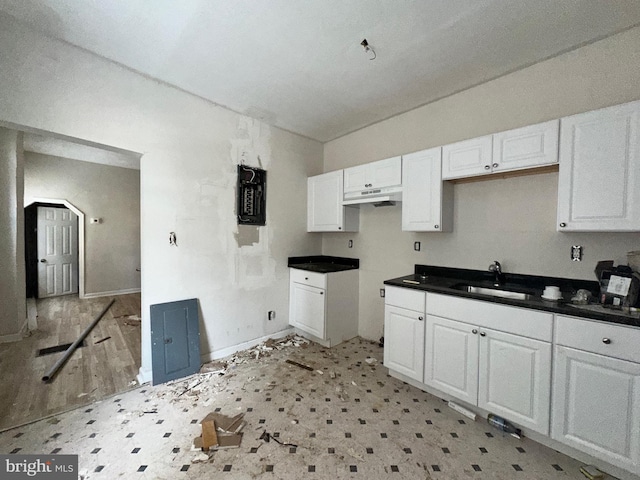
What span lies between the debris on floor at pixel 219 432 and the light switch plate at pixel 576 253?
2.71 m

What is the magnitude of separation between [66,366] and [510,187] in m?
4.62

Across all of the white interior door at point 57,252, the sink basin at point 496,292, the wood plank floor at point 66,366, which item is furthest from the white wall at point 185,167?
the white interior door at point 57,252

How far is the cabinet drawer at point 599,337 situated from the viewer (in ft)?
4.27

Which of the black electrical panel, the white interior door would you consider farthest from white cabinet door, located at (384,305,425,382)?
the white interior door

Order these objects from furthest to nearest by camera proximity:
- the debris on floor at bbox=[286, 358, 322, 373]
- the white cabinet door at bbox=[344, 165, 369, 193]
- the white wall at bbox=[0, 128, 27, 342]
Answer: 1. the white wall at bbox=[0, 128, 27, 342]
2. the white cabinet door at bbox=[344, 165, 369, 193]
3. the debris on floor at bbox=[286, 358, 322, 373]

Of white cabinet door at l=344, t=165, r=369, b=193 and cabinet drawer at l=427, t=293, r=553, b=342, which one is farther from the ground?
white cabinet door at l=344, t=165, r=369, b=193

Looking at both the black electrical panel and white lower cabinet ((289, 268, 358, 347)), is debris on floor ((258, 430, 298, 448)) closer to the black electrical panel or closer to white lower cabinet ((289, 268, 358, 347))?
white lower cabinet ((289, 268, 358, 347))

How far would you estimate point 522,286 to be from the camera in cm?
208

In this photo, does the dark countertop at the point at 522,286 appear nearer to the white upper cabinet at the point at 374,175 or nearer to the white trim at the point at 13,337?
the white upper cabinet at the point at 374,175

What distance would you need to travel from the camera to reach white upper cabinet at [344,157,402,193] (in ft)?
8.52

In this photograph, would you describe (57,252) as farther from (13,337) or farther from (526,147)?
(526,147)

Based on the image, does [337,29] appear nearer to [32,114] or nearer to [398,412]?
[32,114]

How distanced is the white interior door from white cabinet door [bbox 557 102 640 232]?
8.03 m

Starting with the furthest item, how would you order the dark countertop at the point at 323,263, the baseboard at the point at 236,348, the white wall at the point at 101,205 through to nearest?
the white wall at the point at 101,205 → the dark countertop at the point at 323,263 → the baseboard at the point at 236,348
